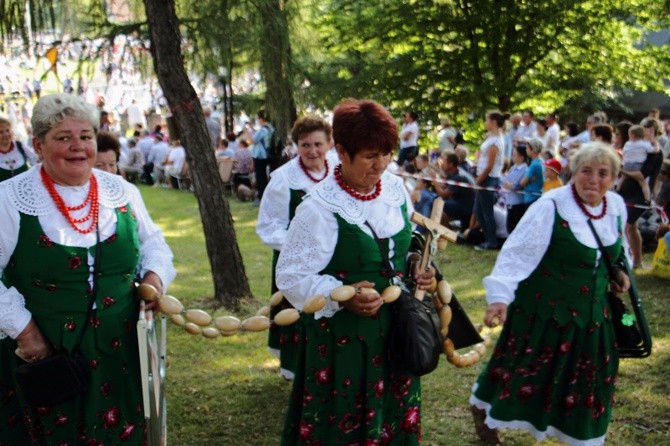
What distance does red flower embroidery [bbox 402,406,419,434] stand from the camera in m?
3.35

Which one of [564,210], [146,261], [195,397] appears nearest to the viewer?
[146,261]

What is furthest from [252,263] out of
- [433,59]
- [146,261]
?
[433,59]

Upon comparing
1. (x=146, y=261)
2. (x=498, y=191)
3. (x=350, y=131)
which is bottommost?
(x=498, y=191)

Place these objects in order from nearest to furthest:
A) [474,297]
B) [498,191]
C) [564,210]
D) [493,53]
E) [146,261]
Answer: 1. [146,261]
2. [564,210]
3. [474,297]
4. [498,191]
5. [493,53]

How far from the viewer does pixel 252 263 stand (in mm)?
9805

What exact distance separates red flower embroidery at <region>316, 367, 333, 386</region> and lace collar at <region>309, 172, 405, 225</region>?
637 mm

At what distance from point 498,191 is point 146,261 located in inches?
297

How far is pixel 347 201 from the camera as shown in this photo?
3.22m

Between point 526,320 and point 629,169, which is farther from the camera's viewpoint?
point 629,169

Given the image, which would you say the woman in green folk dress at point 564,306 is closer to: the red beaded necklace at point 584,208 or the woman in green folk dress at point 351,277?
the red beaded necklace at point 584,208

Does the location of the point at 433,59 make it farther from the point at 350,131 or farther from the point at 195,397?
the point at 350,131

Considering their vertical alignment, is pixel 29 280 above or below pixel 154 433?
above

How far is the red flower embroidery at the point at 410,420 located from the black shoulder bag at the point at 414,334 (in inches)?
11.3

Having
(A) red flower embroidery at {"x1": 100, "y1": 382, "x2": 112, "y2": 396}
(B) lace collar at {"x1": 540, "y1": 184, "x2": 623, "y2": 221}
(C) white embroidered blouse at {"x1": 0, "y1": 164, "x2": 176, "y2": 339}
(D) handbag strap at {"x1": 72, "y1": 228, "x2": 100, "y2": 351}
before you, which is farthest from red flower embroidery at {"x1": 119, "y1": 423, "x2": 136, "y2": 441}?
(B) lace collar at {"x1": 540, "y1": 184, "x2": 623, "y2": 221}
